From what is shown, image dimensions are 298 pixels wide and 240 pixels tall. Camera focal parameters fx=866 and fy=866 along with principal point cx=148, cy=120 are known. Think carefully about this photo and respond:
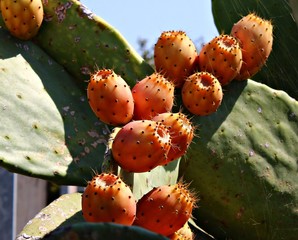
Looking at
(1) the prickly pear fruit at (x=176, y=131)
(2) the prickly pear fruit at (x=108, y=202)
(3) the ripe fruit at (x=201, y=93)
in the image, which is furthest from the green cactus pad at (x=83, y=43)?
(2) the prickly pear fruit at (x=108, y=202)

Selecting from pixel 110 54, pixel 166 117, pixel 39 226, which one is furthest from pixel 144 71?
pixel 39 226

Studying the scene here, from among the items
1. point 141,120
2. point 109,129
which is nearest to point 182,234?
point 141,120

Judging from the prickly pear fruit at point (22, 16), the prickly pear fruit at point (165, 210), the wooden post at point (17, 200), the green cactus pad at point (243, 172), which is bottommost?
the wooden post at point (17, 200)

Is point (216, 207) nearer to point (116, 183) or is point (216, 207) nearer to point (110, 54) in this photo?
point (110, 54)

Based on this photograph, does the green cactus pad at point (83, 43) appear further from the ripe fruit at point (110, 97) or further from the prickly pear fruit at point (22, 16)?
the ripe fruit at point (110, 97)

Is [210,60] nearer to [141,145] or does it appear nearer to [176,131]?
[176,131]

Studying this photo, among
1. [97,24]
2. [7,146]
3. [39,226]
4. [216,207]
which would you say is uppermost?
[97,24]
